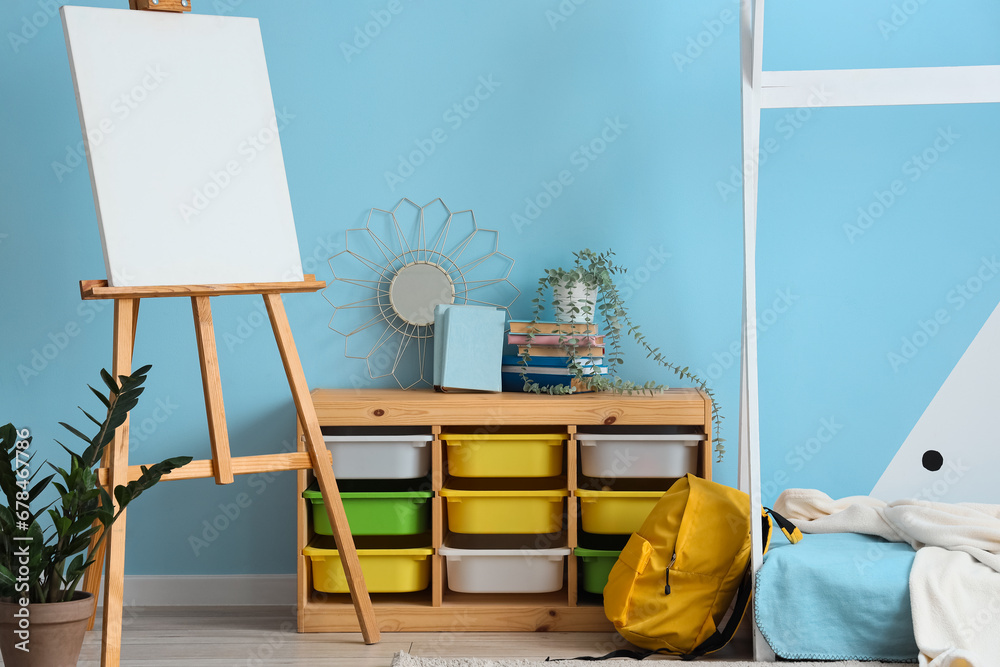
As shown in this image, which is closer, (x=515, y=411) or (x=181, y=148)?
(x=181, y=148)

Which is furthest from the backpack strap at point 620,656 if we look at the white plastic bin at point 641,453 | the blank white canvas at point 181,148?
the blank white canvas at point 181,148

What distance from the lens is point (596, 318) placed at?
2.42 metres

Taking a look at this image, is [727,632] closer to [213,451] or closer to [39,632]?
[213,451]

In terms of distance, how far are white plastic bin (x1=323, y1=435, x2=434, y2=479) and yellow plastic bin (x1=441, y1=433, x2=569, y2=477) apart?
0.34ft

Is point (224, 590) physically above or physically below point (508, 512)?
below

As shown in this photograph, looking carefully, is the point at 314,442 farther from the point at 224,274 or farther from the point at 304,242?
the point at 304,242

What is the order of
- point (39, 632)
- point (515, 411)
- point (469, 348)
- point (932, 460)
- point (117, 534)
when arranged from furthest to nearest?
point (932, 460) → point (469, 348) → point (515, 411) → point (117, 534) → point (39, 632)

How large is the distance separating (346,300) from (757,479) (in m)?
1.27

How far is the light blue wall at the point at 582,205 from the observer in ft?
7.85

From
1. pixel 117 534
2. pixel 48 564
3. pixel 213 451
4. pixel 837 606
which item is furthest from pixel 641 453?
pixel 48 564

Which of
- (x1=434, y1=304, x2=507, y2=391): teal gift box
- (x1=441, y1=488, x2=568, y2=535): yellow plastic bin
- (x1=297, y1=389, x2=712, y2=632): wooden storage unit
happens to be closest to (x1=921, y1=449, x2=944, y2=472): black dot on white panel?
(x1=297, y1=389, x2=712, y2=632): wooden storage unit

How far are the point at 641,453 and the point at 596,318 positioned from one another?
46 centimetres

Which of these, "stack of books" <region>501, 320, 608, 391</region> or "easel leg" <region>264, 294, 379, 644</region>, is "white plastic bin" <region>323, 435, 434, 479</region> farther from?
"stack of books" <region>501, 320, 608, 391</region>

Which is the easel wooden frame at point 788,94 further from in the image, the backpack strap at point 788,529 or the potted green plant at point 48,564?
the potted green plant at point 48,564
